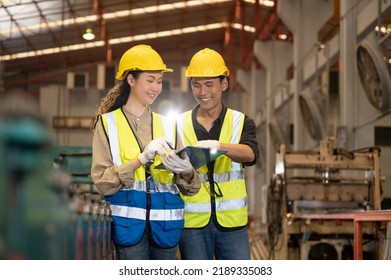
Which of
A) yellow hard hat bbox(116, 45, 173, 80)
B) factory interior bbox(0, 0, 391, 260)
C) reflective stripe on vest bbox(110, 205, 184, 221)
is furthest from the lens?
yellow hard hat bbox(116, 45, 173, 80)

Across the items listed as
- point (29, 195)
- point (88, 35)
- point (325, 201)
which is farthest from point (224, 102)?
point (325, 201)

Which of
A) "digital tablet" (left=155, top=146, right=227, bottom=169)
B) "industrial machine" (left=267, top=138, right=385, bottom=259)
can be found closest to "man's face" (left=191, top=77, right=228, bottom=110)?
"digital tablet" (left=155, top=146, right=227, bottom=169)

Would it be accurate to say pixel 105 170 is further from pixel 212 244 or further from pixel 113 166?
pixel 212 244

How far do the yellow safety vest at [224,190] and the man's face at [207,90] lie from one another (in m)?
0.09

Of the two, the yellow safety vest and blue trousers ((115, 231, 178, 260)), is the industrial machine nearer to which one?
the yellow safety vest

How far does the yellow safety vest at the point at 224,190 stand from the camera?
341cm

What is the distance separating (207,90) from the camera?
346 centimetres

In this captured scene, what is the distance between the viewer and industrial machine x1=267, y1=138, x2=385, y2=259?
278 inches

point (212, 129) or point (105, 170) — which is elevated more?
point (212, 129)

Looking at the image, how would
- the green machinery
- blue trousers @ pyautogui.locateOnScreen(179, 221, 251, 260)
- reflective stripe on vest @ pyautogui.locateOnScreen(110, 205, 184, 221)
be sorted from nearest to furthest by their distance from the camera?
1. the green machinery
2. reflective stripe on vest @ pyautogui.locateOnScreen(110, 205, 184, 221)
3. blue trousers @ pyautogui.locateOnScreen(179, 221, 251, 260)

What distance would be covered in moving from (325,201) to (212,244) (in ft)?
13.5

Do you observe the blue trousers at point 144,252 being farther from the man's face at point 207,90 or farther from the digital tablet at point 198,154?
the man's face at point 207,90

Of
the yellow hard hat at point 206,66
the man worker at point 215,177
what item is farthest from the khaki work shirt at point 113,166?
the yellow hard hat at point 206,66

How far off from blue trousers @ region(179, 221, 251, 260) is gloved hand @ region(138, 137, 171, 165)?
1.87 ft
